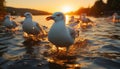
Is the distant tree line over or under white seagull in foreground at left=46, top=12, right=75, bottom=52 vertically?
under

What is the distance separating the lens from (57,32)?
9.28 metres

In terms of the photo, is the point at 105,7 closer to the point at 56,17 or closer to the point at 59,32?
the point at 56,17

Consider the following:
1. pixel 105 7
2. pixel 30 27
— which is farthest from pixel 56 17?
pixel 105 7

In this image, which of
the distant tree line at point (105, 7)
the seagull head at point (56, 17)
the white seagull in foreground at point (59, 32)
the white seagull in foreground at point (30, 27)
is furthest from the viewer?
the distant tree line at point (105, 7)

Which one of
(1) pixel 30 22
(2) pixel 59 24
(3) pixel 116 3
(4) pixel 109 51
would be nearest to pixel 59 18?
(2) pixel 59 24

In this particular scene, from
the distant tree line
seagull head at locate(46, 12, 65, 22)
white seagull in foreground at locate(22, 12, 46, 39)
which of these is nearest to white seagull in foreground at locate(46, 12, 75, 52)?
seagull head at locate(46, 12, 65, 22)

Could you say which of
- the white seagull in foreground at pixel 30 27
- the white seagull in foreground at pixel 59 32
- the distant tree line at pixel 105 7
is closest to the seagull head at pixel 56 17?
the white seagull in foreground at pixel 59 32

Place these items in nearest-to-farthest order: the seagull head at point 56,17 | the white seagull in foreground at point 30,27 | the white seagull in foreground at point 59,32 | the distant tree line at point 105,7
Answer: the white seagull in foreground at point 59,32, the seagull head at point 56,17, the white seagull in foreground at point 30,27, the distant tree line at point 105,7

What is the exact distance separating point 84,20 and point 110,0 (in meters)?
83.8

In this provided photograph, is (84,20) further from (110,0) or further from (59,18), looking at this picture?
(110,0)

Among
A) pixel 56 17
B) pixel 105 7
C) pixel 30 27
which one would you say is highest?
pixel 56 17

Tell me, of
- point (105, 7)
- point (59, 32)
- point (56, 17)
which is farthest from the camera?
point (105, 7)

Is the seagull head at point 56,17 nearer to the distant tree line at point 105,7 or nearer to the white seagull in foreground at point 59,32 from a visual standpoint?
the white seagull in foreground at point 59,32

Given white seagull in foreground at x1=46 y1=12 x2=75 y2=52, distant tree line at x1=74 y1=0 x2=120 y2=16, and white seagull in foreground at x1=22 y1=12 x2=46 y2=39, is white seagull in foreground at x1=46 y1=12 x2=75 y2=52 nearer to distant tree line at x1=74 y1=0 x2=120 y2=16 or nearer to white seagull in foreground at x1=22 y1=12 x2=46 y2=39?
white seagull in foreground at x1=22 y1=12 x2=46 y2=39
